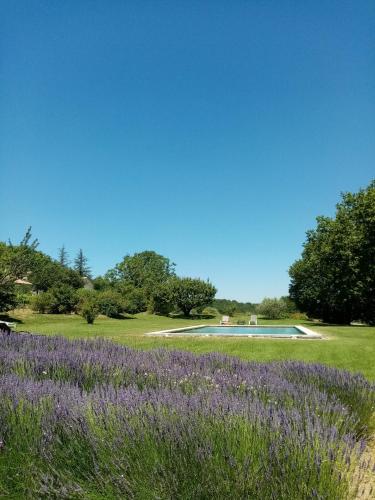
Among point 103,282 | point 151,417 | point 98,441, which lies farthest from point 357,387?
point 103,282

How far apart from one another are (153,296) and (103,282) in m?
17.2

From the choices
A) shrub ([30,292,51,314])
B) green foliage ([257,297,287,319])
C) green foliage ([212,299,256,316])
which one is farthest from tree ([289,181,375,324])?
shrub ([30,292,51,314])

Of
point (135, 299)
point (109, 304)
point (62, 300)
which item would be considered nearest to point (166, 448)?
point (62, 300)

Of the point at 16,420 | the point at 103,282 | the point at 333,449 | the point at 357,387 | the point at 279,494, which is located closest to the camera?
the point at 279,494

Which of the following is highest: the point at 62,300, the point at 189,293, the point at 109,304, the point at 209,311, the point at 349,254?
the point at 349,254

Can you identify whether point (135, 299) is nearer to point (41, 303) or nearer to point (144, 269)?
point (41, 303)

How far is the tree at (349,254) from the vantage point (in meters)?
30.8

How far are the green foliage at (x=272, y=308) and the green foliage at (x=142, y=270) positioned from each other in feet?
66.1

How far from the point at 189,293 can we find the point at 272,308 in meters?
9.91

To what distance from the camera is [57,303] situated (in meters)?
34.7

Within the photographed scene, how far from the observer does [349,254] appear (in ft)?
99.7

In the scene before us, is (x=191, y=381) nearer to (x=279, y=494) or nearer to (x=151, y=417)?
(x=151, y=417)

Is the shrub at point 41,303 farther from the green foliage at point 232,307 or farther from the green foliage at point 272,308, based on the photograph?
the green foliage at point 272,308

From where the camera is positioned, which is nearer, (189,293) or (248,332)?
(248,332)
